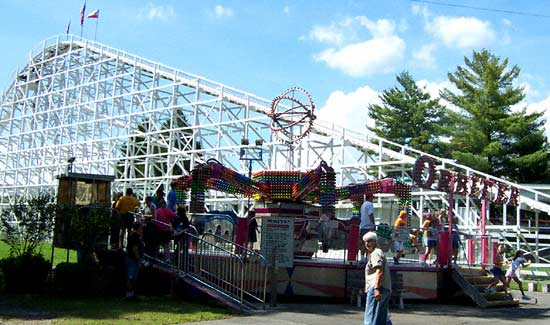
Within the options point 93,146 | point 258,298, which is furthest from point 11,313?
point 93,146

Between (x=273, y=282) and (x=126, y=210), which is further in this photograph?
(x=126, y=210)

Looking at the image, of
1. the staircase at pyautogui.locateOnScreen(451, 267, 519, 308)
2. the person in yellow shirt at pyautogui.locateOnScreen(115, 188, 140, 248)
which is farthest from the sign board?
the staircase at pyautogui.locateOnScreen(451, 267, 519, 308)

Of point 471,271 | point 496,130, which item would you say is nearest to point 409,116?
point 496,130

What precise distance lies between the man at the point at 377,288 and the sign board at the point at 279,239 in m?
5.14

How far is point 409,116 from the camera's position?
51188mm

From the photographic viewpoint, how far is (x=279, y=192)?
19.2m

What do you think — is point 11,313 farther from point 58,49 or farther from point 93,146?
point 58,49

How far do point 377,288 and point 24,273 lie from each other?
8.60 m

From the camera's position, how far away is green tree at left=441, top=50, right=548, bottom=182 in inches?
1553

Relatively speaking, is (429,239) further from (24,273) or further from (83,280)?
(24,273)

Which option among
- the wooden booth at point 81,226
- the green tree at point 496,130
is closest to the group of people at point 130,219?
the wooden booth at point 81,226

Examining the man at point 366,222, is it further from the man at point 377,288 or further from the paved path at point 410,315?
the man at point 377,288

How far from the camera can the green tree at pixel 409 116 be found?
49094 mm

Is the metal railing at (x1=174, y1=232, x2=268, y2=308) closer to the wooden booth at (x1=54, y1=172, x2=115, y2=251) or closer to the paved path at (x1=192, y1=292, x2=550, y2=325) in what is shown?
the paved path at (x1=192, y1=292, x2=550, y2=325)
